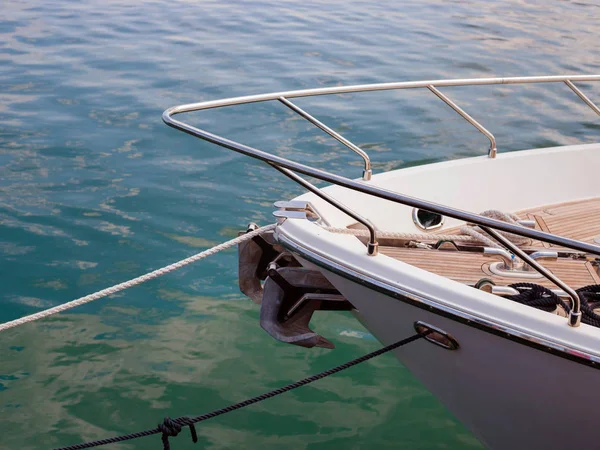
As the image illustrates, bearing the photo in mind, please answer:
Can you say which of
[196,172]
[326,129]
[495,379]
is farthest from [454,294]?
[196,172]

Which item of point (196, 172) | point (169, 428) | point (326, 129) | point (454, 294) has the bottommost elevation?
point (196, 172)

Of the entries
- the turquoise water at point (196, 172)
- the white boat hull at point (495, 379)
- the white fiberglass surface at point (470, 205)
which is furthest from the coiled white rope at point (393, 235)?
the turquoise water at point (196, 172)

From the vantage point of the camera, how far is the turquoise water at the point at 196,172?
351cm

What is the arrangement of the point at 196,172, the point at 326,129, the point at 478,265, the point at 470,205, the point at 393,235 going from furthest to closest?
1. the point at 196,172
2. the point at 470,205
3. the point at 326,129
4. the point at 478,265
5. the point at 393,235

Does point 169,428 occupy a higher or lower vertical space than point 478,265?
lower

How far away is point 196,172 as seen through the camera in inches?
237

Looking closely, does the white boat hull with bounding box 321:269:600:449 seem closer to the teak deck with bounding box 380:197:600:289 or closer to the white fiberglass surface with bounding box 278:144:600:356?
the white fiberglass surface with bounding box 278:144:600:356

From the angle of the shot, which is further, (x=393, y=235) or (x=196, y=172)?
(x=196, y=172)

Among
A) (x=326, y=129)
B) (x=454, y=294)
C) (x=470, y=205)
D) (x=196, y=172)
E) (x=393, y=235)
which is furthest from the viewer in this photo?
(x=196, y=172)

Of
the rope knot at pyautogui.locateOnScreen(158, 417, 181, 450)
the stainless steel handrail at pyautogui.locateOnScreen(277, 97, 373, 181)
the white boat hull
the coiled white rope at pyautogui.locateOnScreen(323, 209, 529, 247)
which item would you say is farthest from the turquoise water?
the stainless steel handrail at pyautogui.locateOnScreen(277, 97, 373, 181)

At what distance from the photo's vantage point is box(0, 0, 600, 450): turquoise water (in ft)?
11.5

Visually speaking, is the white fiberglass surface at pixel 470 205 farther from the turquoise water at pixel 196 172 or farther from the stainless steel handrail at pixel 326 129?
the turquoise water at pixel 196 172

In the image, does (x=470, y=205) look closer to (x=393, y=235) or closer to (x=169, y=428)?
(x=393, y=235)

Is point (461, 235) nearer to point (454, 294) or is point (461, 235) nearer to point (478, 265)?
point (478, 265)
